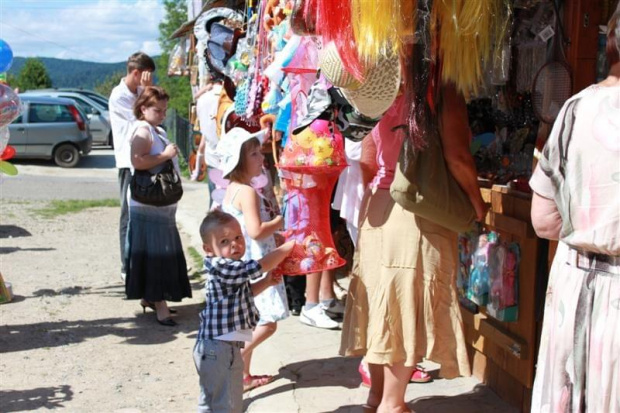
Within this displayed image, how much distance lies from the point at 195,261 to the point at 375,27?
221 inches

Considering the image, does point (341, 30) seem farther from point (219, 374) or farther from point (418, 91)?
point (219, 374)

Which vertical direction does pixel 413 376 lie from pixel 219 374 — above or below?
below

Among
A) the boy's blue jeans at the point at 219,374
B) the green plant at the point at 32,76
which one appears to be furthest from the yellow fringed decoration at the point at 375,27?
the green plant at the point at 32,76

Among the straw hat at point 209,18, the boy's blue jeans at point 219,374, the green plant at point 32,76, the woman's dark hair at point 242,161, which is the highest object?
the green plant at point 32,76

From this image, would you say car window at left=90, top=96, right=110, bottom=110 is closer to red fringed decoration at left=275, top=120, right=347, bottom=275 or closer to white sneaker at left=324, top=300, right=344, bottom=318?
white sneaker at left=324, top=300, right=344, bottom=318

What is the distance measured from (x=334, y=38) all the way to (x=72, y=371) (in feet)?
9.53

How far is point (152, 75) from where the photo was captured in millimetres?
A: 6660

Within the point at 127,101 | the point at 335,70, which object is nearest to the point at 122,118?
the point at 127,101

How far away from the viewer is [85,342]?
18.2ft

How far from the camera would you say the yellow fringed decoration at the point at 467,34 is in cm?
303

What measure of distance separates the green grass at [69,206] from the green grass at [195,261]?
398 cm

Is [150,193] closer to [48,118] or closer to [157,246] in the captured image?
[157,246]

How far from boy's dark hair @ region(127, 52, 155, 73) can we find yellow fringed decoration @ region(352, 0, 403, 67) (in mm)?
3789

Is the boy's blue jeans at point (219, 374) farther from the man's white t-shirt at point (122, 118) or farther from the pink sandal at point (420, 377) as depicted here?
the man's white t-shirt at point (122, 118)
